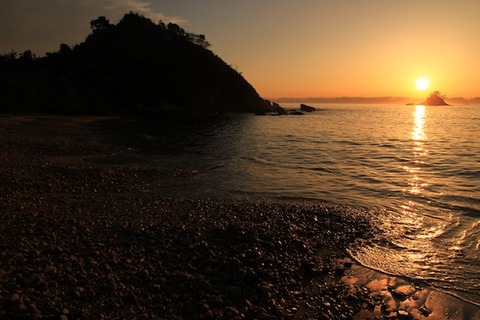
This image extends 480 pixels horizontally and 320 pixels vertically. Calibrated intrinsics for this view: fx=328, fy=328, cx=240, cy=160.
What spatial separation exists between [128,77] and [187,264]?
95119 mm

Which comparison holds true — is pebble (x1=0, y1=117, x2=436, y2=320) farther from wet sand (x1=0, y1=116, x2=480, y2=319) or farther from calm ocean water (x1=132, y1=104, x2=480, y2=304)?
calm ocean water (x1=132, y1=104, x2=480, y2=304)

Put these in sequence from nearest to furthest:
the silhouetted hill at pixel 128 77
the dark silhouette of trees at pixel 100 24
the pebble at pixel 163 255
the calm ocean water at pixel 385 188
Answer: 1. the pebble at pixel 163 255
2. the calm ocean water at pixel 385 188
3. the silhouetted hill at pixel 128 77
4. the dark silhouette of trees at pixel 100 24

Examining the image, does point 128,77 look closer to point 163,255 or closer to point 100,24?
point 100,24

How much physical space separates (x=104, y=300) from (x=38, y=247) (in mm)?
2967

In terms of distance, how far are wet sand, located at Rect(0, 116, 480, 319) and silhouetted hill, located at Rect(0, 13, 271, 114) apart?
70.1 meters

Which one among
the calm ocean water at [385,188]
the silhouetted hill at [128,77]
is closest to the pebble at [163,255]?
the calm ocean water at [385,188]

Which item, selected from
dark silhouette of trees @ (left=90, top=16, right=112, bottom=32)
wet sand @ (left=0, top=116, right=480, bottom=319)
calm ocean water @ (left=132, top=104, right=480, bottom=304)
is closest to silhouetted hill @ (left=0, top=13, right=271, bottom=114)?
dark silhouette of trees @ (left=90, top=16, right=112, bottom=32)

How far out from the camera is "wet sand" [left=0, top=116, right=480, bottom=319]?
252 inches

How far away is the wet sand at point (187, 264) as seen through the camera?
640 centimetres

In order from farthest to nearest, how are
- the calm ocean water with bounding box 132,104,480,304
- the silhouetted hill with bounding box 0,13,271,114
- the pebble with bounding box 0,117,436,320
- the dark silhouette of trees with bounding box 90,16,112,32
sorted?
the dark silhouette of trees with bounding box 90,16,112,32, the silhouetted hill with bounding box 0,13,271,114, the calm ocean water with bounding box 132,104,480,304, the pebble with bounding box 0,117,436,320

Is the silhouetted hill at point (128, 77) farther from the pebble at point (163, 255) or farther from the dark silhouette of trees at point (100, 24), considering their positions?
the pebble at point (163, 255)

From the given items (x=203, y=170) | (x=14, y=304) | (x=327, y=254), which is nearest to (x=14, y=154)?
(x=203, y=170)

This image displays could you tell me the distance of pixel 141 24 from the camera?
117000 mm

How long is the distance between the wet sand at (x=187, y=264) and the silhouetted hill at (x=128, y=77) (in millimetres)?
70070
